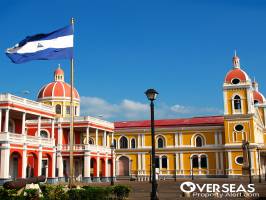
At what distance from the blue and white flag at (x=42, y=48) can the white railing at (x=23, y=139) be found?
18.1 metres

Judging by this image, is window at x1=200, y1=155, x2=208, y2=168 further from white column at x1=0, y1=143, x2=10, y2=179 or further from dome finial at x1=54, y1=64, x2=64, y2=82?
white column at x1=0, y1=143, x2=10, y2=179

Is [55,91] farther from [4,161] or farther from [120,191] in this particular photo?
[120,191]

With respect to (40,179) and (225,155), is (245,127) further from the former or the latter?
(40,179)

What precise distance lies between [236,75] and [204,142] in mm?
12147

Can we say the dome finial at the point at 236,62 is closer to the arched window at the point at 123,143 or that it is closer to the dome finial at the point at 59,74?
the arched window at the point at 123,143

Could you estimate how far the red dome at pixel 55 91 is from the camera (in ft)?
197

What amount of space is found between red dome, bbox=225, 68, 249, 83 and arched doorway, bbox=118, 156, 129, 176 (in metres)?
22.4

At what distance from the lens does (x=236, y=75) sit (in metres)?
61.7

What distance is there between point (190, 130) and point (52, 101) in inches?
914

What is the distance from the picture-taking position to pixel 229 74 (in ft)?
204

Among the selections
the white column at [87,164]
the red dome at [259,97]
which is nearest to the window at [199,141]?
the red dome at [259,97]

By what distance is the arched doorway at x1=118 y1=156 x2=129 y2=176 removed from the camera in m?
67.9

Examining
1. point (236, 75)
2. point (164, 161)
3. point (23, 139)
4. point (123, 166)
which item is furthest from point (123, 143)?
point (23, 139)

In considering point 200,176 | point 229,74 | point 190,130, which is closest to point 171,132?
point 190,130
